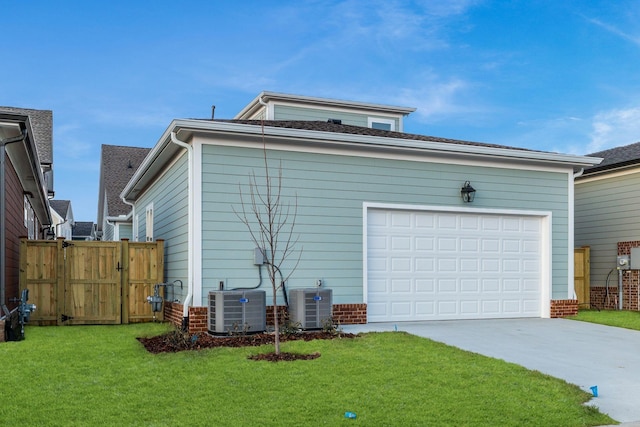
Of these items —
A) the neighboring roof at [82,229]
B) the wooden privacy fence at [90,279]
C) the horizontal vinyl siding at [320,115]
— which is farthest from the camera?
the neighboring roof at [82,229]

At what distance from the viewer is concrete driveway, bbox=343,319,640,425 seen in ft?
19.0

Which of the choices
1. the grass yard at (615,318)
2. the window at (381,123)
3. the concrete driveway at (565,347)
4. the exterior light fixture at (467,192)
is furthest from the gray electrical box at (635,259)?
the window at (381,123)

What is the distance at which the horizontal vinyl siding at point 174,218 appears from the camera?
10127 mm

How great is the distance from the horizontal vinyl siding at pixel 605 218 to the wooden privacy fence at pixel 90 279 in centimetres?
1149

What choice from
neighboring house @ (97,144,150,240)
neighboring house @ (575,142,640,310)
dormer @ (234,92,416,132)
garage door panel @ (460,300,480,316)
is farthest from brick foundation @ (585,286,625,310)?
neighboring house @ (97,144,150,240)

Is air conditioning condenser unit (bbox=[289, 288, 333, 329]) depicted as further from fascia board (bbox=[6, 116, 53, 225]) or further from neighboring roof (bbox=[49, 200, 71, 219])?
neighboring roof (bbox=[49, 200, 71, 219])

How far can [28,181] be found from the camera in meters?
13.5

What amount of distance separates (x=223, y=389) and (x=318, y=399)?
3.13ft

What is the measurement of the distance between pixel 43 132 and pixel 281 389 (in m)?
16.2

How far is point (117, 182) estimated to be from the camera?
2511cm

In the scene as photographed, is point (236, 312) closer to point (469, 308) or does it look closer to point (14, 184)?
point (469, 308)

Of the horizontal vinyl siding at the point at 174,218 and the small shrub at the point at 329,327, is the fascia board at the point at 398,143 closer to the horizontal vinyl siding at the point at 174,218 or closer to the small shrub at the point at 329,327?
the horizontal vinyl siding at the point at 174,218

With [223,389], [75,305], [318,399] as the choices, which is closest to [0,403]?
[223,389]

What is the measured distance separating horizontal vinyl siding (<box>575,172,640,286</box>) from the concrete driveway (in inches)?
182
